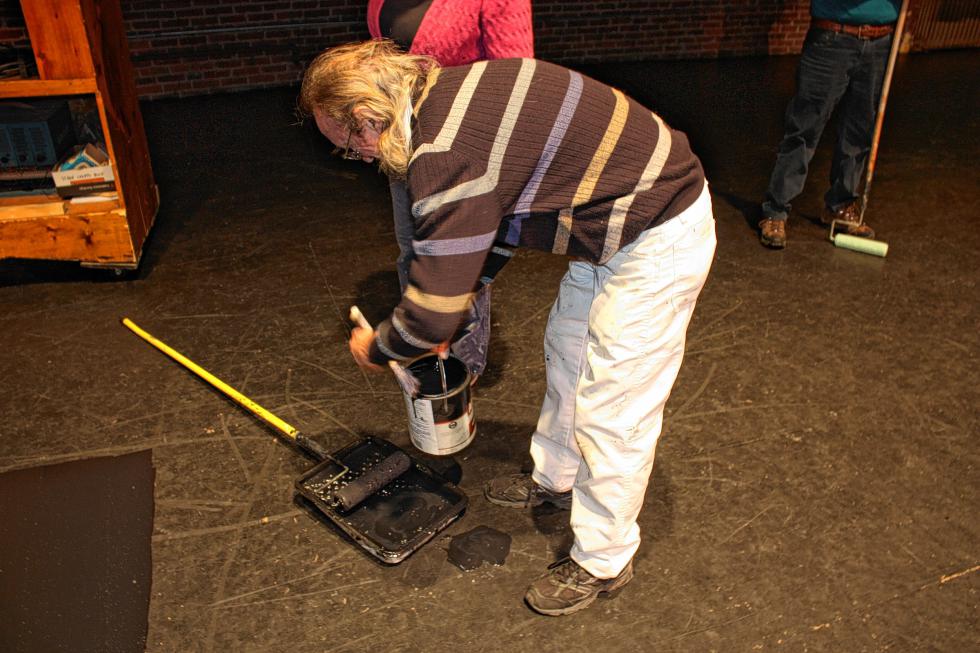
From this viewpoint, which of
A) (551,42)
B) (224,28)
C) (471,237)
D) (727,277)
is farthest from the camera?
(551,42)

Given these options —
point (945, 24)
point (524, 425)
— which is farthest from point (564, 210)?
point (945, 24)

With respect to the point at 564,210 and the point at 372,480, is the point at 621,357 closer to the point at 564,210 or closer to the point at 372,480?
the point at 564,210

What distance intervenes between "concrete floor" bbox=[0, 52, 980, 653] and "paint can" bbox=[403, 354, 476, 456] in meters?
0.13

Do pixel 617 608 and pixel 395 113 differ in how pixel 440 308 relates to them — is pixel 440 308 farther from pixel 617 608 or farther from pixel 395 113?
pixel 617 608

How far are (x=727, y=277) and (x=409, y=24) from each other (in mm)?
1996

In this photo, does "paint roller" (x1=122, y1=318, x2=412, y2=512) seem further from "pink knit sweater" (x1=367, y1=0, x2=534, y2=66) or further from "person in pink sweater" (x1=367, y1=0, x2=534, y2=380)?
"pink knit sweater" (x1=367, y1=0, x2=534, y2=66)

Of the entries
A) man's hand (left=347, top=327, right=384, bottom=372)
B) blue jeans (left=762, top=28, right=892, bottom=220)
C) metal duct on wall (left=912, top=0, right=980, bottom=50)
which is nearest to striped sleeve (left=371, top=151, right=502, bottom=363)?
man's hand (left=347, top=327, right=384, bottom=372)

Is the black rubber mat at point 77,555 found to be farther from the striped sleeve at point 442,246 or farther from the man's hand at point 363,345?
the striped sleeve at point 442,246

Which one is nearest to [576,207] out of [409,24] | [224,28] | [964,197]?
[409,24]

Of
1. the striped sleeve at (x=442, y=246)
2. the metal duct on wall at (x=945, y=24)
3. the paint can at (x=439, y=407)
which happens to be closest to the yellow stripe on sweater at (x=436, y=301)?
the striped sleeve at (x=442, y=246)

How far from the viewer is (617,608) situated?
2047 millimetres

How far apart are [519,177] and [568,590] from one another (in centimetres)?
110

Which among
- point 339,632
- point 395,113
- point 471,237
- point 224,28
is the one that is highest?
point 395,113

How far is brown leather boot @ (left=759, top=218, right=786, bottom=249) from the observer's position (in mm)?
3885
